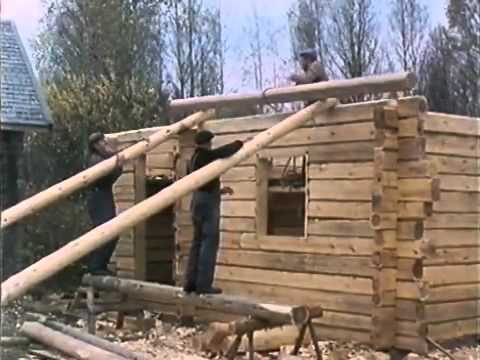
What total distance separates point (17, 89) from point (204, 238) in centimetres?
751

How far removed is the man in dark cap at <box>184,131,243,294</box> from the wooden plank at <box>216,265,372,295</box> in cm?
170

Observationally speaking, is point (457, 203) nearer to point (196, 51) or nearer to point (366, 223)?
point (366, 223)

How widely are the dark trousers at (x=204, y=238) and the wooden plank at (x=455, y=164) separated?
2.58 m

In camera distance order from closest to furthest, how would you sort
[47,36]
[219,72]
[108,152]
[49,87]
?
[108,152] < [49,87] < [47,36] < [219,72]

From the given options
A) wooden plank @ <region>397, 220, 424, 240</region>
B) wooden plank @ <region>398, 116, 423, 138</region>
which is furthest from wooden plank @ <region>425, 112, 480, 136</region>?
wooden plank @ <region>397, 220, 424, 240</region>

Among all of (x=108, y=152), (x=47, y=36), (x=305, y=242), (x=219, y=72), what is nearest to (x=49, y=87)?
(x=47, y=36)

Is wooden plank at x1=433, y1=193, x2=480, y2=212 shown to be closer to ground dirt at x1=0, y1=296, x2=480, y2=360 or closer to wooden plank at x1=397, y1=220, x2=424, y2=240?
wooden plank at x1=397, y1=220, x2=424, y2=240

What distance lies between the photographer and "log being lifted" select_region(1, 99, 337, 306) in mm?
6867

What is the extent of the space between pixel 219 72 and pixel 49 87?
23.7ft

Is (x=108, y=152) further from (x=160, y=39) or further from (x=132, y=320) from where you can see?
(x=160, y=39)

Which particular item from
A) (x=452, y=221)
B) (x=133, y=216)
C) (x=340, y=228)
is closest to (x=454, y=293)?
(x=452, y=221)

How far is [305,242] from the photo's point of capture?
10.7 metres

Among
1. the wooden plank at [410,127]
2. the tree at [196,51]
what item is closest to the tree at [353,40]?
the tree at [196,51]

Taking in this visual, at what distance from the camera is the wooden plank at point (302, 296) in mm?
10031
